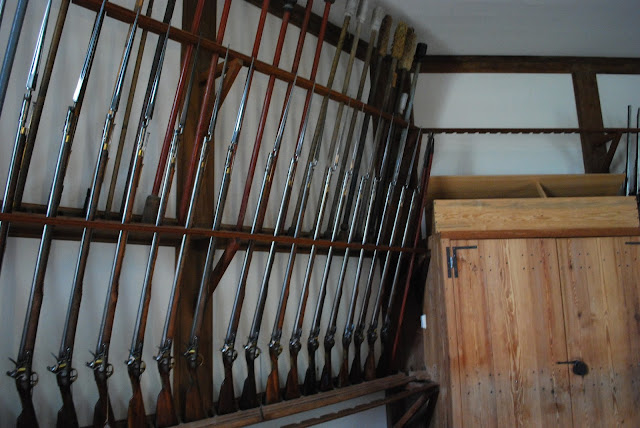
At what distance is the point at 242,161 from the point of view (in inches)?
107

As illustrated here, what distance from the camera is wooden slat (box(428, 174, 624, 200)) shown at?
127 inches

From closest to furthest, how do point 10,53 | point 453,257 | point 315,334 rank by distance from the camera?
point 10,53 < point 315,334 < point 453,257

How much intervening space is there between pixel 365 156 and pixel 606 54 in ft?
7.81

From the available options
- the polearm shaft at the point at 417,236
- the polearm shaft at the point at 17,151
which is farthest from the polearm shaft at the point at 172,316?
the polearm shaft at the point at 417,236

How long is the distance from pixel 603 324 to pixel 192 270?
2.31m

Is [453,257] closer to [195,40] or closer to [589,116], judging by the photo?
[195,40]

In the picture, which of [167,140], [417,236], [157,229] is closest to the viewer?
[157,229]

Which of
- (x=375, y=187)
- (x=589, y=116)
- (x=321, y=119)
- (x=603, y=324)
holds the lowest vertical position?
(x=603, y=324)

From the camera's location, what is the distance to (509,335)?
9.26 feet

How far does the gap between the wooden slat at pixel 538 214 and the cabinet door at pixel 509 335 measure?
11cm

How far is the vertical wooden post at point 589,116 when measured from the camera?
13.1ft

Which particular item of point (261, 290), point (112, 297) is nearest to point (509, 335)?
point (261, 290)

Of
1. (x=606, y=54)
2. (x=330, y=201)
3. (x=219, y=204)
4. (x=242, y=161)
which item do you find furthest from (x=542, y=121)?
(x=219, y=204)

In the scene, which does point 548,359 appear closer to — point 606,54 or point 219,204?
point 219,204
